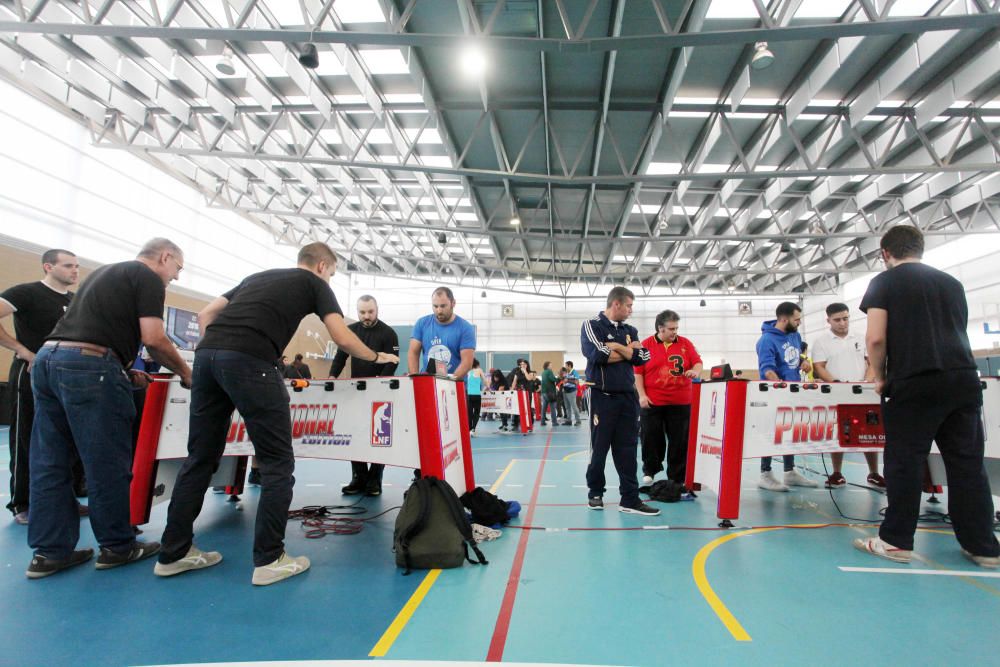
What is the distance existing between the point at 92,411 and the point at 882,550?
4038 mm

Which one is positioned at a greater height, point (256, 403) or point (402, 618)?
point (256, 403)

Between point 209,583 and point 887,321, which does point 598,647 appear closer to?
point 209,583

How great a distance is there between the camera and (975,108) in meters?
8.44

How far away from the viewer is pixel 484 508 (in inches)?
120

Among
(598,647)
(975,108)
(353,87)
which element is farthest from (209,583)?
(975,108)

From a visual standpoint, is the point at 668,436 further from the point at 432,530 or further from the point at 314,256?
the point at 314,256

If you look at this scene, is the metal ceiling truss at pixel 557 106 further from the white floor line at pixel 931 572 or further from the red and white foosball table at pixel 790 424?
the white floor line at pixel 931 572

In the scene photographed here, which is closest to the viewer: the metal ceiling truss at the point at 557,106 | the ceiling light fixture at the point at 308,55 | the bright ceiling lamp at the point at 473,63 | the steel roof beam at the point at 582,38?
the steel roof beam at the point at 582,38

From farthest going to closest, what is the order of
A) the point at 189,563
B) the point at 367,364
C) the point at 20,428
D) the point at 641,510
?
the point at 367,364 → the point at 641,510 → the point at 20,428 → the point at 189,563

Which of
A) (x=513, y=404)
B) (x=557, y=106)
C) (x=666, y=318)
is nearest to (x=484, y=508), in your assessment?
(x=666, y=318)

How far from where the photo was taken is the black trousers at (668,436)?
4.20 meters

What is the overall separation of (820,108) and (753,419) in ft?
27.4

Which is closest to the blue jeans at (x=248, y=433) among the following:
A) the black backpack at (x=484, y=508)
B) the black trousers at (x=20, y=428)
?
the black backpack at (x=484, y=508)

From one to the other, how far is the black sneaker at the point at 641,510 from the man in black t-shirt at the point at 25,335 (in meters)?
3.75
